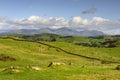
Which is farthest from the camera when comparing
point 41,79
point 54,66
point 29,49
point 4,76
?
point 29,49

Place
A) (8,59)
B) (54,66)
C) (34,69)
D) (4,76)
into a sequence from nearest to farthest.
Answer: (4,76) < (34,69) < (54,66) < (8,59)

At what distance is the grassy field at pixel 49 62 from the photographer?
3919 centimetres

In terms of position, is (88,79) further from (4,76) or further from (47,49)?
(47,49)

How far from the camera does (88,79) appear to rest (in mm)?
36875

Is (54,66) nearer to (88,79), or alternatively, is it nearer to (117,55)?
(88,79)

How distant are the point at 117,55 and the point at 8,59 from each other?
6326cm

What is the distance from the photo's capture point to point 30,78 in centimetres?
3716

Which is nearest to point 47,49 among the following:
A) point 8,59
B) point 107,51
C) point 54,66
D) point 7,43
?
point 7,43

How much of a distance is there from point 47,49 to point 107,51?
3249 cm

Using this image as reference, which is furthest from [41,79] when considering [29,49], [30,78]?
[29,49]

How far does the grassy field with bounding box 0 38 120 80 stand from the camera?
39.2 metres

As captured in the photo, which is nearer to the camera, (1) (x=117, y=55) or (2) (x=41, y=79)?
(2) (x=41, y=79)

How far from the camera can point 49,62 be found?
108625 millimetres

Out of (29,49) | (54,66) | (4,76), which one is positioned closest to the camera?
(4,76)
